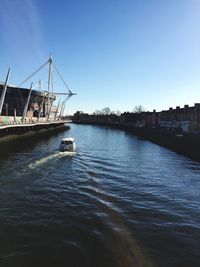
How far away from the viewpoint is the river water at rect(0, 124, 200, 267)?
12820 millimetres

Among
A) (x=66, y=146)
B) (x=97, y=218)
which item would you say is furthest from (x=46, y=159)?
(x=97, y=218)

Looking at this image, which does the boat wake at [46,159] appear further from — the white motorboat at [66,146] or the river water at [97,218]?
the river water at [97,218]

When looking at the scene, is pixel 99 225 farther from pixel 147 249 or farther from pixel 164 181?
pixel 164 181

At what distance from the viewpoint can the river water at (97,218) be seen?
12820 mm

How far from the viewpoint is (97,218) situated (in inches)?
681

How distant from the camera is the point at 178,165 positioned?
132ft

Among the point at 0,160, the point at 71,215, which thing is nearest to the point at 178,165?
the point at 0,160

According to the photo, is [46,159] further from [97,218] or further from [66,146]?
[97,218]

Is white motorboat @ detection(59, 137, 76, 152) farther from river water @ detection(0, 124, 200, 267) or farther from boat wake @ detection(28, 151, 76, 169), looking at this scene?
river water @ detection(0, 124, 200, 267)

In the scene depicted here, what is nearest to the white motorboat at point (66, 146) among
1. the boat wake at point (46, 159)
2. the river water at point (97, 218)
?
the boat wake at point (46, 159)

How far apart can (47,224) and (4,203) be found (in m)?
4.31

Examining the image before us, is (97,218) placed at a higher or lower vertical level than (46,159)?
lower

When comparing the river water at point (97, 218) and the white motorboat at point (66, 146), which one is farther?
the white motorboat at point (66, 146)

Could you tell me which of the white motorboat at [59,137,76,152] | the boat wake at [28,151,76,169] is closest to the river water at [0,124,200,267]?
the boat wake at [28,151,76,169]
